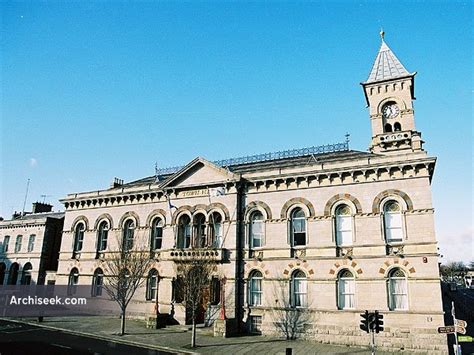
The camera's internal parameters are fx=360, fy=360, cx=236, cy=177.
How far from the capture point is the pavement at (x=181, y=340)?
1991 cm

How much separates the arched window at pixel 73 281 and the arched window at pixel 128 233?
628 centimetres

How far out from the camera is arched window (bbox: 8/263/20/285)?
1596 inches

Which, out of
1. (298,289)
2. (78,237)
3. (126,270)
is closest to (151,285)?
(126,270)

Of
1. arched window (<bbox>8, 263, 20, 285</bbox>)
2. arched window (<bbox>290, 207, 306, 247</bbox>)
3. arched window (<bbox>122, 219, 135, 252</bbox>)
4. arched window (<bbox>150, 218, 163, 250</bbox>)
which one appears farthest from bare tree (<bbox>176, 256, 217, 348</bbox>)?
arched window (<bbox>8, 263, 20, 285</bbox>)

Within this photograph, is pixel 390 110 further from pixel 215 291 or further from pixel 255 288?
pixel 215 291

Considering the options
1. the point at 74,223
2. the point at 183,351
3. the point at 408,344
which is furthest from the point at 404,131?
the point at 74,223

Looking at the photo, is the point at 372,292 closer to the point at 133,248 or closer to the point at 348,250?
the point at 348,250

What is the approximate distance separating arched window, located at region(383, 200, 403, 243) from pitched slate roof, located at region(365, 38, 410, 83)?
13.6 meters

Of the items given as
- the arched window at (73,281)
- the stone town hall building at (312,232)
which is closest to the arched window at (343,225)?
the stone town hall building at (312,232)

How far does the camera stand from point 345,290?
75.0 ft

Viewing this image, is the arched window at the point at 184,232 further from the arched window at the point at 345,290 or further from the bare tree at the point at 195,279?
the arched window at the point at 345,290

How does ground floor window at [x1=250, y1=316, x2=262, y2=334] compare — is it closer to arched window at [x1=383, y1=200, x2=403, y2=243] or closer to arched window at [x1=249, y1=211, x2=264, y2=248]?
arched window at [x1=249, y1=211, x2=264, y2=248]

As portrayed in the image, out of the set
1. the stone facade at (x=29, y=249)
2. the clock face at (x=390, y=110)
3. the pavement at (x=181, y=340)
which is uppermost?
the clock face at (x=390, y=110)

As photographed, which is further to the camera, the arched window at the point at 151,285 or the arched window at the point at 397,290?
the arched window at the point at 151,285
